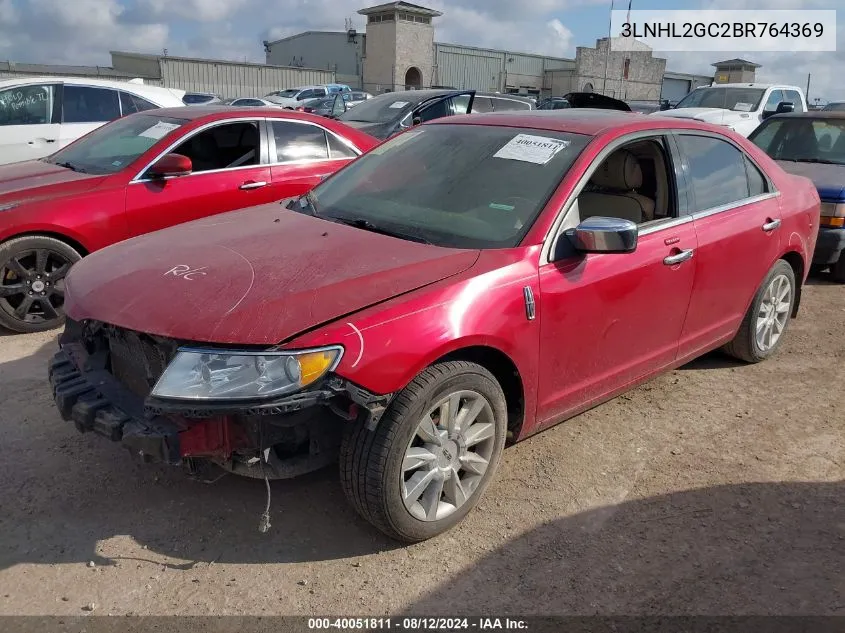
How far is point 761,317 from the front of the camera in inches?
183

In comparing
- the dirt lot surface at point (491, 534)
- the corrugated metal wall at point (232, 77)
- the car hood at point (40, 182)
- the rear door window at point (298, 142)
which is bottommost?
the dirt lot surface at point (491, 534)

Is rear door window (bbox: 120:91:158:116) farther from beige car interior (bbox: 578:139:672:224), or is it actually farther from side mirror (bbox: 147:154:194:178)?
beige car interior (bbox: 578:139:672:224)

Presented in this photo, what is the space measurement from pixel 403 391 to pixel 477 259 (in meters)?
0.67

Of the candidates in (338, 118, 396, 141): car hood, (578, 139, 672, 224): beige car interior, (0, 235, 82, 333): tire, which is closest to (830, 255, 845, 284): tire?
(578, 139, 672, 224): beige car interior

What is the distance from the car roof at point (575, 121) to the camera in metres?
3.57

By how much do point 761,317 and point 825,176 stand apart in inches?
129

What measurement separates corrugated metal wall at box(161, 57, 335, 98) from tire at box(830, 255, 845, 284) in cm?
3846

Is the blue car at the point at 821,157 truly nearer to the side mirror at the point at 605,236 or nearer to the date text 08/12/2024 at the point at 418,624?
the side mirror at the point at 605,236

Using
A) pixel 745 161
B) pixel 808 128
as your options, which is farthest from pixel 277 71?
pixel 745 161

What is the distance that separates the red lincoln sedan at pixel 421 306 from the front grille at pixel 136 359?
0.03 feet

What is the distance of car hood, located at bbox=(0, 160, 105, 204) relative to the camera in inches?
194

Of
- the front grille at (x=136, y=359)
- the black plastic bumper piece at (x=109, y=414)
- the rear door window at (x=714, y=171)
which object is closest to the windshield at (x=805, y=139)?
the rear door window at (x=714, y=171)

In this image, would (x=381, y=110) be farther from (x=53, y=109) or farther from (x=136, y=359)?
(x=136, y=359)

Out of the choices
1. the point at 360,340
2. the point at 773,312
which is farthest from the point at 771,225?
the point at 360,340
